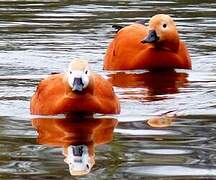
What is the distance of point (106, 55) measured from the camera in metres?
14.7

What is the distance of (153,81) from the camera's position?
43.8 ft

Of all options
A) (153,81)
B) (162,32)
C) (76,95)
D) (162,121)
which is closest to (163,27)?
(162,32)

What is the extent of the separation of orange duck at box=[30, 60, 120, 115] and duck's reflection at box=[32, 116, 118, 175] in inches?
5.0

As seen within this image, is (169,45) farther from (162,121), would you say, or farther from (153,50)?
(162,121)

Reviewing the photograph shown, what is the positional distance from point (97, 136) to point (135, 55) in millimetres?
4964

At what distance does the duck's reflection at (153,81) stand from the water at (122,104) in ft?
0.04

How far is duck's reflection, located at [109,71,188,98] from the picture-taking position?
40.7 feet

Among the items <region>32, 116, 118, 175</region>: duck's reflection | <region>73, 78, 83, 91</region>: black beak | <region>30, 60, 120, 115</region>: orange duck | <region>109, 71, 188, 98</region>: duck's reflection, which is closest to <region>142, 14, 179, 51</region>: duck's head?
<region>109, 71, 188, 98</region>: duck's reflection

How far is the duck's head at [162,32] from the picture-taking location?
14148 mm

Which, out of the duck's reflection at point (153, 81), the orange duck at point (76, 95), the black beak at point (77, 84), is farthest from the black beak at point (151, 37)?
the black beak at point (77, 84)

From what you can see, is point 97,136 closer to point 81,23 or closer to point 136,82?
point 136,82

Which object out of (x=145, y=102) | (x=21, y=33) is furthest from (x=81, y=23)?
(x=145, y=102)

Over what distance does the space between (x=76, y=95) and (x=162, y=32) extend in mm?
4183

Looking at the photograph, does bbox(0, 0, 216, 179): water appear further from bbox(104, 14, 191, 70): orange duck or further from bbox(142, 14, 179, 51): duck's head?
bbox(142, 14, 179, 51): duck's head
